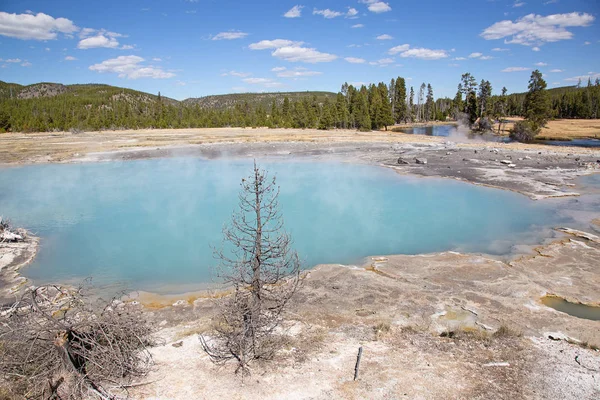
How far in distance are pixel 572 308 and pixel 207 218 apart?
15495 millimetres

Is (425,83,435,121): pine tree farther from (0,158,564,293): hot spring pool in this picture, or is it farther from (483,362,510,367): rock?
(483,362,510,367): rock

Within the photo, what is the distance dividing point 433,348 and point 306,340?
2.84 meters

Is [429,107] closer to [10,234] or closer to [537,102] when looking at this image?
[537,102]

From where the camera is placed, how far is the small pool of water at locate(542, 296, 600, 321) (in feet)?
33.3

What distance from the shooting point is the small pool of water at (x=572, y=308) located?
1015cm

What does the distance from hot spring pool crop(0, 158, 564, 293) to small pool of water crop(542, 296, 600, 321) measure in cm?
417

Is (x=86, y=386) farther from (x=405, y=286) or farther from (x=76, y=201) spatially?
Answer: (x=76, y=201)

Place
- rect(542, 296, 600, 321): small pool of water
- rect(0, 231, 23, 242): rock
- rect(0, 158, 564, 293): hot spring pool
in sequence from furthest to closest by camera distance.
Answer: rect(0, 231, 23, 242): rock < rect(0, 158, 564, 293): hot spring pool < rect(542, 296, 600, 321): small pool of water

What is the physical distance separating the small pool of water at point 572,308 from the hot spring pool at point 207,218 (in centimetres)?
417

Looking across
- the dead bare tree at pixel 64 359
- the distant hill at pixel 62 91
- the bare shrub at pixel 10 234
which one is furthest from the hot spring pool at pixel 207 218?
the distant hill at pixel 62 91

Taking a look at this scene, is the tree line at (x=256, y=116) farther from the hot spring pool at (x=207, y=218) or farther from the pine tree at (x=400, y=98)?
the hot spring pool at (x=207, y=218)

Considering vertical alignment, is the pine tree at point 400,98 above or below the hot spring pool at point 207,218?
above

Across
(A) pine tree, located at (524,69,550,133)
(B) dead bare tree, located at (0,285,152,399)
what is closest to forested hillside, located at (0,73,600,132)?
(A) pine tree, located at (524,69,550,133)

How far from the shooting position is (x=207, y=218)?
779 inches
